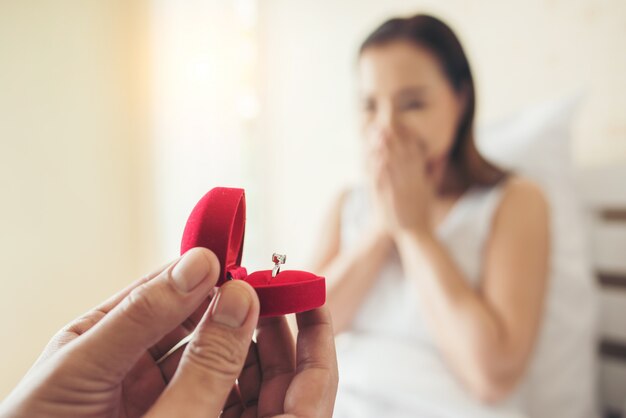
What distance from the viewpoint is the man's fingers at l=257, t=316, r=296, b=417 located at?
358mm

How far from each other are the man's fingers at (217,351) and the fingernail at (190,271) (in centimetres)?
2

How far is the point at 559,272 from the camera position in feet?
2.49

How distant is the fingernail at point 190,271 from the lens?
0.78 ft

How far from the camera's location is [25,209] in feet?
1.24

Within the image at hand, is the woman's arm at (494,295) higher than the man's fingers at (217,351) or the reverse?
the reverse

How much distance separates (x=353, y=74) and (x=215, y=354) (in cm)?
94

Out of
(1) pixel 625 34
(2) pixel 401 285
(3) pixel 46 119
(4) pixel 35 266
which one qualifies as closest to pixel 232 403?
(4) pixel 35 266

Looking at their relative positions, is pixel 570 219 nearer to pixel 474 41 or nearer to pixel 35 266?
pixel 474 41

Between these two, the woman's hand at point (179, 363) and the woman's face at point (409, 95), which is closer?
the woman's hand at point (179, 363)

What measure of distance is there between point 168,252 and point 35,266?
0.17 m

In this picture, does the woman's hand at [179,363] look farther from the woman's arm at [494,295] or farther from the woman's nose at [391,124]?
the woman's nose at [391,124]

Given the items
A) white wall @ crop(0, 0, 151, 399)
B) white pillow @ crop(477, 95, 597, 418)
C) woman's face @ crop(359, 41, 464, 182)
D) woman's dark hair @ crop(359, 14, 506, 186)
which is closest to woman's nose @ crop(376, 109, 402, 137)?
woman's face @ crop(359, 41, 464, 182)

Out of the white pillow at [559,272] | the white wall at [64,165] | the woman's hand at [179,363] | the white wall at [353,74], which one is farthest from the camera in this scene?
the white wall at [353,74]

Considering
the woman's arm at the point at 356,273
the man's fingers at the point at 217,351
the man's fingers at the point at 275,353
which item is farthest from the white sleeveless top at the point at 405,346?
the man's fingers at the point at 217,351
